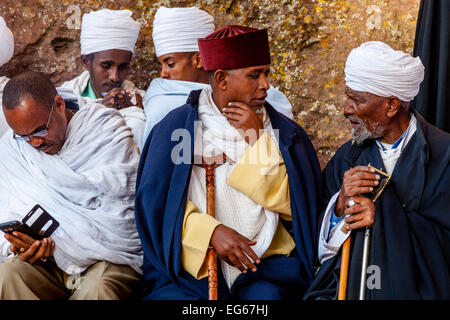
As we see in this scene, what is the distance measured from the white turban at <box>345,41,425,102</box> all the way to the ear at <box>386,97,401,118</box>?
3 cm

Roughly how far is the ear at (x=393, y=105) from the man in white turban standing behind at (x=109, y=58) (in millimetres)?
1807

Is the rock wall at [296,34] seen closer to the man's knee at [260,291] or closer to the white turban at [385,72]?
the white turban at [385,72]

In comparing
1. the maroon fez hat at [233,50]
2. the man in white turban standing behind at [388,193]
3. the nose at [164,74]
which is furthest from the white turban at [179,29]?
the man in white turban standing behind at [388,193]

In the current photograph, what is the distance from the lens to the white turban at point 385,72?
11.7 feet

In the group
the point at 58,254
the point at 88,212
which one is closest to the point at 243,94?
the point at 88,212

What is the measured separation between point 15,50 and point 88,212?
187cm

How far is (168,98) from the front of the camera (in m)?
4.43

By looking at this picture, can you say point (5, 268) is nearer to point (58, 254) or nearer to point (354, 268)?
point (58, 254)

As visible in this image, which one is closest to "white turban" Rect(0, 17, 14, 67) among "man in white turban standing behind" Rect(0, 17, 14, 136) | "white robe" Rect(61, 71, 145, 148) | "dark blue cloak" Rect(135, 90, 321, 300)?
"man in white turban standing behind" Rect(0, 17, 14, 136)

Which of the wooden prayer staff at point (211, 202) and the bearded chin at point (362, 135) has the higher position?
the bearded chin at point (362, 135)

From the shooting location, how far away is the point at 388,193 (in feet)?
11.2

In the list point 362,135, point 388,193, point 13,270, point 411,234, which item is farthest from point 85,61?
→ point 411,234

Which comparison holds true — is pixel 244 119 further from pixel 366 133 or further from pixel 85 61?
pixel 85 61

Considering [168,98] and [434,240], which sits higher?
[168,98]
